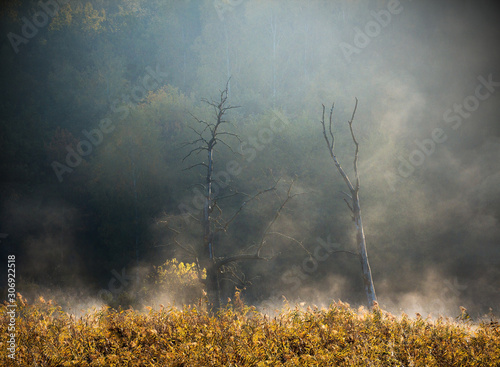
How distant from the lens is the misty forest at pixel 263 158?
2492cm

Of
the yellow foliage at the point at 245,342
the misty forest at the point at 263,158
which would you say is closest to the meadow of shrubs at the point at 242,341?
the yellow foliage at the point at 245,342

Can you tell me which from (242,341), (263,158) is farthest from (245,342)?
(263,158)

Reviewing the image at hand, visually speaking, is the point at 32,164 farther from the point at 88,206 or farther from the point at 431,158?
the point at 431,158

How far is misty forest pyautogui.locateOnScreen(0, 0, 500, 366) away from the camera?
24.9 meters

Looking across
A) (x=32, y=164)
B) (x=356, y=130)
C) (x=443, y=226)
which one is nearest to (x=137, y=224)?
(x=32, y=164)

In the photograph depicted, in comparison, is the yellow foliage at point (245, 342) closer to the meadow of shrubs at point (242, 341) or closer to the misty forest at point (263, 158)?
the meadow of shrubs at point (242, 341)

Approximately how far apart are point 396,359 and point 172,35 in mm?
57405

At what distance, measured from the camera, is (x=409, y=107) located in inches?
1379

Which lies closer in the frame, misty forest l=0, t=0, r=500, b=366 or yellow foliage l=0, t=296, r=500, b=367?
yellow foliage l=0, t=296, r=500, b=367

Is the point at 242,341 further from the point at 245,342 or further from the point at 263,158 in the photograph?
the point at 263,158

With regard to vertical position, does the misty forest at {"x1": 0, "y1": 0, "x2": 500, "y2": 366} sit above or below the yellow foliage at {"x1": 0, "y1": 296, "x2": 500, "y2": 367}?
above

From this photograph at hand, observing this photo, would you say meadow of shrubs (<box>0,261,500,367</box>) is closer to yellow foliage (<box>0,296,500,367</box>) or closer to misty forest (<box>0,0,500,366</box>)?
yellow foliage (<box>0,296,500,367</box>)

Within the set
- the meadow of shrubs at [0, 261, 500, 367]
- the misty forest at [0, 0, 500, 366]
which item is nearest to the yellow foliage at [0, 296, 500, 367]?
the meadow of shrubs at [0, 261, 500, 367]

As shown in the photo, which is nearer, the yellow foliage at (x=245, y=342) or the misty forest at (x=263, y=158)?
the yellow foliage at (x=245, y=342)
